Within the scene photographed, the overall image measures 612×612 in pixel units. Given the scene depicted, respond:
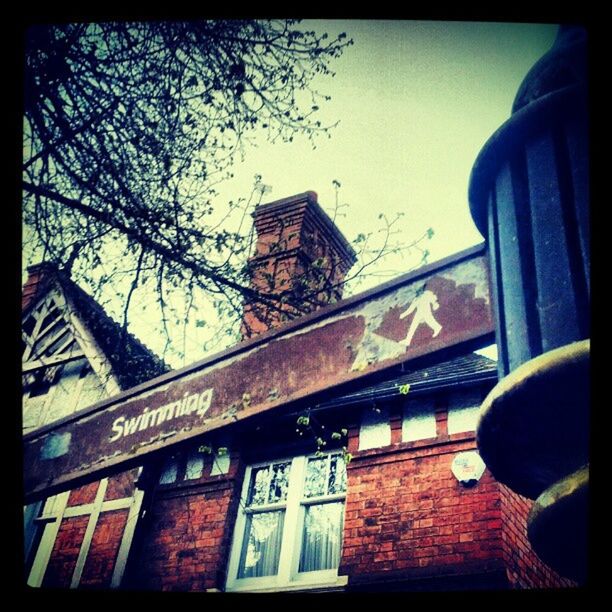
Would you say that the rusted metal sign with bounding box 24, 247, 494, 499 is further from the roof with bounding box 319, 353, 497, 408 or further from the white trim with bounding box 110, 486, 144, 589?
the white trim with bounding box 110, 486, 144, 589

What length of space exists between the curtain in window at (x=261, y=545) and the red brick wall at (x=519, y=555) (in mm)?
2480

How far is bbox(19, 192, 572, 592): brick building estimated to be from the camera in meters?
5.40

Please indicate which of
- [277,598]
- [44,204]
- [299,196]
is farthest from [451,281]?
[299,196]

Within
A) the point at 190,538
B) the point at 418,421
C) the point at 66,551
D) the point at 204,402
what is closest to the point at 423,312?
the point at 204,402

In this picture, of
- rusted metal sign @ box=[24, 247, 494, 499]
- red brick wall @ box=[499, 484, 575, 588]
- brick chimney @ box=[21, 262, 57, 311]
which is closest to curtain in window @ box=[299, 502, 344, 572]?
red brick wall @ box=[499, 484, 575, 588]

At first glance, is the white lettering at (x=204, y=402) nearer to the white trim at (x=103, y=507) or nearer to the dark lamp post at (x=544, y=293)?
the dark lamp post at (x=544, y=293)

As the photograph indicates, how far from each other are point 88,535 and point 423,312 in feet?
21.4

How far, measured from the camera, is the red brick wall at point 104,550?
662 cm

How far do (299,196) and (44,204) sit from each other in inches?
→ 233

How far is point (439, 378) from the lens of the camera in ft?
20.6

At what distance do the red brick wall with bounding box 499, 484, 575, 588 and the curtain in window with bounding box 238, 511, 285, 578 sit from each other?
2.48 m

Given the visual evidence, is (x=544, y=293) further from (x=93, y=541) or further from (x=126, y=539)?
(x=93, y=541)

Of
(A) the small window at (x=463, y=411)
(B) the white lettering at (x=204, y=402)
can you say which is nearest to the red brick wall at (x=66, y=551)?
(A) the small window at (x=463, y=411)

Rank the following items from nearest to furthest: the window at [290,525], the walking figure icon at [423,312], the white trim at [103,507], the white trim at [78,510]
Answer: the walking figure icon at [423,312]
the window at [290,525]
the white trim at [103,507]
the white trim at [78,510]
